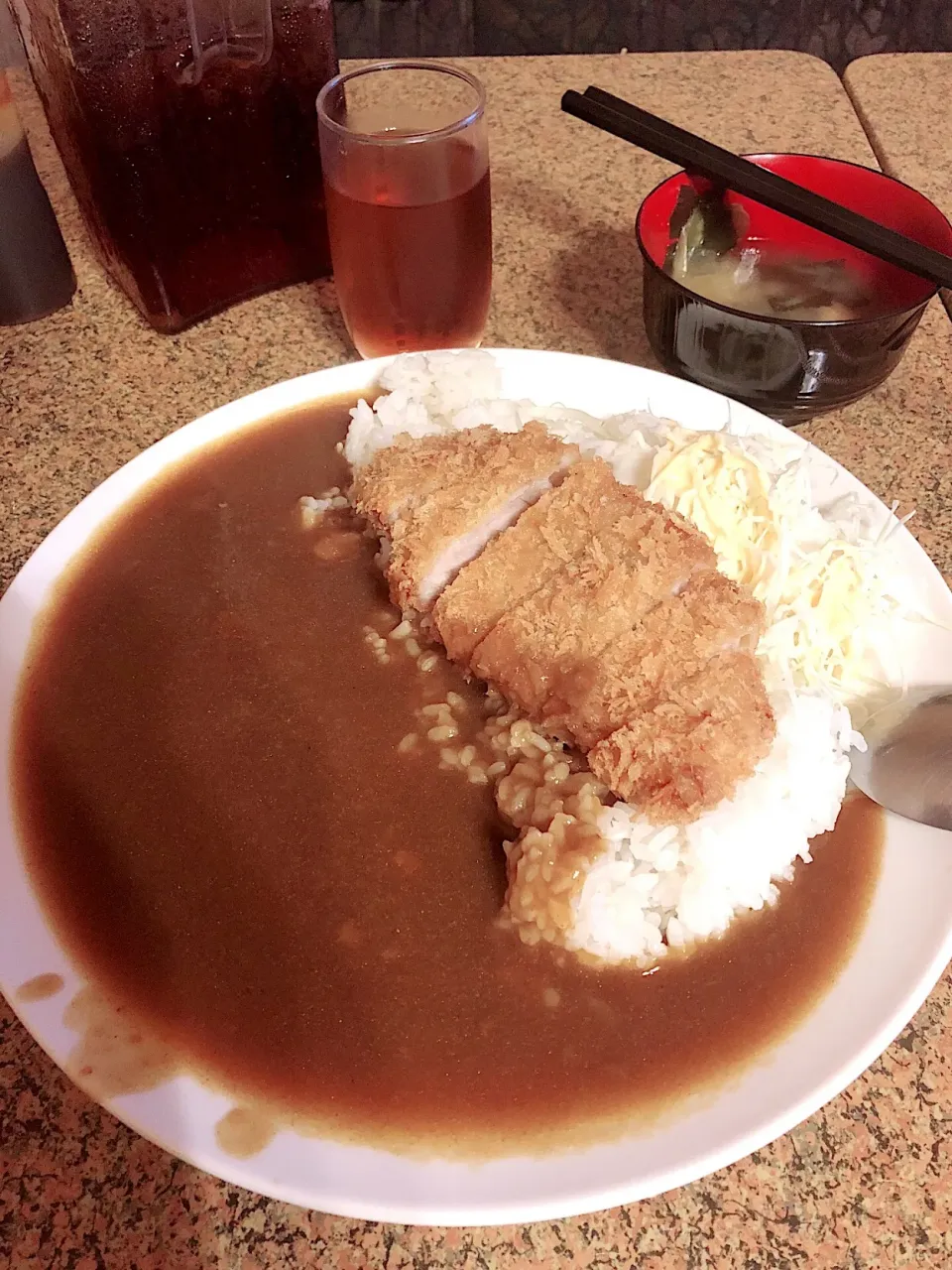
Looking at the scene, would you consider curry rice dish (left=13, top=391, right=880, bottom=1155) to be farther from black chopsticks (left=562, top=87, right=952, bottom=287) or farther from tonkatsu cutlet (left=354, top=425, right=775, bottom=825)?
black chopsticks (left=562, top=87, right=952, bottom=287)

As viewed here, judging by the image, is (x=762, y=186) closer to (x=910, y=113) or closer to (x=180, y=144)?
(x=180, y=144)

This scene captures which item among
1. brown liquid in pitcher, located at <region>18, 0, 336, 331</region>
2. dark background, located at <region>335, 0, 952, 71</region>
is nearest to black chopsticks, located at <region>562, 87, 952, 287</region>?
brown liquid in pitcher, located at <region>18, 0, 336, 331</region>

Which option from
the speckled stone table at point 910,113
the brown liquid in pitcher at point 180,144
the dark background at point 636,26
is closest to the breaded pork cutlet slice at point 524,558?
the brown liquid in pitcher at point 180,144

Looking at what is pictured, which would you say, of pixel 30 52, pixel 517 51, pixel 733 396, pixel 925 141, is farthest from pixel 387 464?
pixel 517 51

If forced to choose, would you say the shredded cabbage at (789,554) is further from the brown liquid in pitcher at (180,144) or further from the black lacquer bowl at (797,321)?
the brown liquid in pitcher at (180,144)

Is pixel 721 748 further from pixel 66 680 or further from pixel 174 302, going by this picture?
pixel 174 302

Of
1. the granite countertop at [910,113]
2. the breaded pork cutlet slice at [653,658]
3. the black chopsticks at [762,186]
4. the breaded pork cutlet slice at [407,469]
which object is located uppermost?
the black chopsticks at [762,186]
